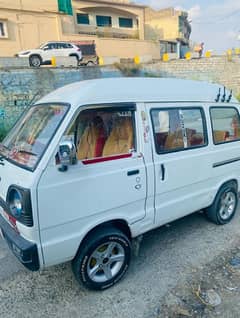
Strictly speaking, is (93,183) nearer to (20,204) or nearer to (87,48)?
(20,204)

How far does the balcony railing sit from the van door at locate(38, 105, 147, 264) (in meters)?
28.6

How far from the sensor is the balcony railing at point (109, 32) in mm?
28142

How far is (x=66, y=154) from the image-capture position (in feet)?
6.67

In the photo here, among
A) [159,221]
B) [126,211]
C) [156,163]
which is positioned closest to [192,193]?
[159,221]

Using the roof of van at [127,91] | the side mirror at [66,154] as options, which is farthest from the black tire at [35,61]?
the side mirror at [66,154]

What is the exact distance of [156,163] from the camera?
2709 millimetres

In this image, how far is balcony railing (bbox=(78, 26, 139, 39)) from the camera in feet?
92.3

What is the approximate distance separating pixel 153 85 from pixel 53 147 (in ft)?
4.50

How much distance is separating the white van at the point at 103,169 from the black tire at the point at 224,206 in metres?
0.40

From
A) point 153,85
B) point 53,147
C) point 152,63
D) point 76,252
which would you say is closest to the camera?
point 53,147

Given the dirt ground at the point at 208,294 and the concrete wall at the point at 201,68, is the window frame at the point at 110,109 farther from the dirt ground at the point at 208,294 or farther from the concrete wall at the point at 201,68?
the concrete wall at the point at 201,68

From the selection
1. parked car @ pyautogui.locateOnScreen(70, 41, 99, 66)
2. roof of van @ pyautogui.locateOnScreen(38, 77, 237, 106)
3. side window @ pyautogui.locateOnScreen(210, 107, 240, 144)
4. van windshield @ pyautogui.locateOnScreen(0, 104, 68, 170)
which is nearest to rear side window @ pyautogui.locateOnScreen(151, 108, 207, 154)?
roof of van @ pyautogui.locateOnScreen(38, 77, 237, 106)

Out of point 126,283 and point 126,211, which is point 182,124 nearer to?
point 126,211

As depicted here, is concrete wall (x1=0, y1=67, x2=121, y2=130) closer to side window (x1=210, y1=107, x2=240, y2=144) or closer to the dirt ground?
side window (x1=210, y1=107, x2=240, y2=144)
